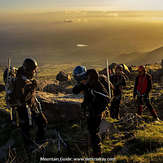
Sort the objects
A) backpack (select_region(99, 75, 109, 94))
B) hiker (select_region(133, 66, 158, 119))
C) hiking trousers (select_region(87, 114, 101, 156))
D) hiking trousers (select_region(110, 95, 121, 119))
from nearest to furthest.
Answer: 1. hiking trousers (select_region(87, 114, 101, 156))
2. backpack (select_region(99, 75, 109, 94))
3. hiker (select_region(133, 66, 158, 119))
4. hiking trousers (select_region(110, 95, 121, 119))

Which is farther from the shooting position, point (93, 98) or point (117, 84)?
point (117, 84)

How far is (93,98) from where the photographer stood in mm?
6000

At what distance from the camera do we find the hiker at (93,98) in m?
5.93

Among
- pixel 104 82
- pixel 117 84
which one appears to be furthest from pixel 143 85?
pixel 104 82

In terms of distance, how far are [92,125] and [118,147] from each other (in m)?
1.73

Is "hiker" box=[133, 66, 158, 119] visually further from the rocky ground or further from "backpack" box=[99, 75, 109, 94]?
"backpack" box=[99, 75, 109, 94]

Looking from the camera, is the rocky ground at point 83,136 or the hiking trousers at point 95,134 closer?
the hiking trousers at point 95,134

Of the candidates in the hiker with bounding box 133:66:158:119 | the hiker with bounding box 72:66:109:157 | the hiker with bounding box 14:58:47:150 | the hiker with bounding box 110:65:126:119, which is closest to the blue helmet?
the hiker with bounding box 72:66:109:157

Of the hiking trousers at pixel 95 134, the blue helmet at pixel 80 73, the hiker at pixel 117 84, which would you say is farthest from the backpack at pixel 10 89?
the hiker at pixel 117 84

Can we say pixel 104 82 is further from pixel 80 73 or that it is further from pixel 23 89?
pixel 23 89

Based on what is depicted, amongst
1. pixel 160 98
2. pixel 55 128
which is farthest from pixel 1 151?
pixel 160 98

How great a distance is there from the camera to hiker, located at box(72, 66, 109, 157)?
5934mm

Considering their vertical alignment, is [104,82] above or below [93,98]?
above

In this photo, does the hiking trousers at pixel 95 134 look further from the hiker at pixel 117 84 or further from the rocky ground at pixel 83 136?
the hiker at pixel 117 84
